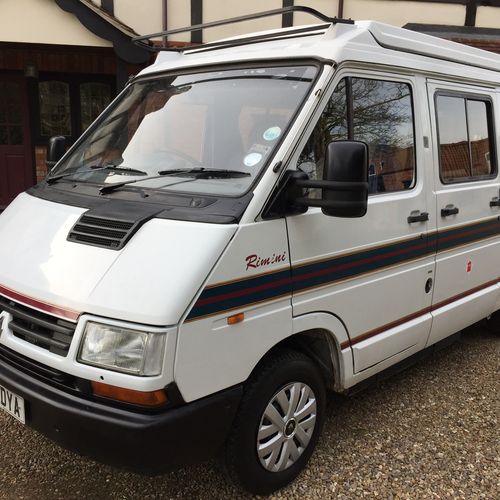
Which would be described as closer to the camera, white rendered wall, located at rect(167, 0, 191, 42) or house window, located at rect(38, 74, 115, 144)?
white rendered wall, located at rect(167, 0, 191, 42)

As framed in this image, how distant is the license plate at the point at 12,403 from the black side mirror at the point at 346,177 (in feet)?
5.53

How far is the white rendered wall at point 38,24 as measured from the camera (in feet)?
25.8

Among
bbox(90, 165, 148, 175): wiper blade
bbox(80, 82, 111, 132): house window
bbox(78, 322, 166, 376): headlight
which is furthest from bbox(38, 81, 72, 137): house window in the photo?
bbox(78, 322, 166, 376): headlight

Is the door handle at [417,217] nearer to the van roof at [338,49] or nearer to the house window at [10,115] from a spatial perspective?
the van roof at [338,49]

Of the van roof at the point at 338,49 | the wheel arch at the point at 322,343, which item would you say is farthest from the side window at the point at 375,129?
the wheel arch at the point at 322,343

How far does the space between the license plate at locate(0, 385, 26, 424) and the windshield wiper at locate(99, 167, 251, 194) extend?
108 cm

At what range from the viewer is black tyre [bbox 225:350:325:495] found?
8.51 feet

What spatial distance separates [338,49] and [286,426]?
197 cm

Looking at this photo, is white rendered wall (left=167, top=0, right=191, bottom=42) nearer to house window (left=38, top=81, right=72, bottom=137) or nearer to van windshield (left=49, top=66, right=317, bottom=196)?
house window (left=38, top=81, right=72, bottom=137)

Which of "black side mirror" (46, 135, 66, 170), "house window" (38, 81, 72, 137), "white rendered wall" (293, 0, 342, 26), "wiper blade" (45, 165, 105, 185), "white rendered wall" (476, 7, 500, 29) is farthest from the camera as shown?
"white rendered wall" (476, 7, 500, 29)

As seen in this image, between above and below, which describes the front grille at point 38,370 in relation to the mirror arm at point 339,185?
below

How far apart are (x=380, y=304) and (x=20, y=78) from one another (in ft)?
28.5

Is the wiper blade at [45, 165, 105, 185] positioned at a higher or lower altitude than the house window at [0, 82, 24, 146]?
lower

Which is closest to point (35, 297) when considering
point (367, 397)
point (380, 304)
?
point (380, 304)
